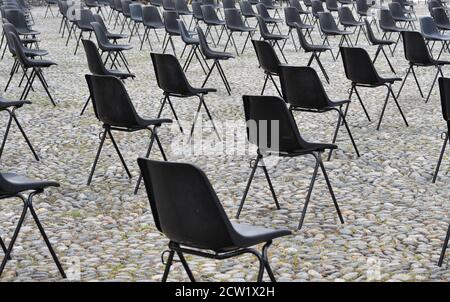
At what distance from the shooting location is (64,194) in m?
5.79

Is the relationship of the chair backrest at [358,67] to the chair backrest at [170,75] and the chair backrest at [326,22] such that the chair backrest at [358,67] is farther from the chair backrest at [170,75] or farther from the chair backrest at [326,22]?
the chair backrest at [326,22]

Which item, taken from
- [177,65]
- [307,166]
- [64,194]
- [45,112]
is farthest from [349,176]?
[45,112]

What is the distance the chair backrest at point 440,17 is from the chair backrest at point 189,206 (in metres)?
11.0

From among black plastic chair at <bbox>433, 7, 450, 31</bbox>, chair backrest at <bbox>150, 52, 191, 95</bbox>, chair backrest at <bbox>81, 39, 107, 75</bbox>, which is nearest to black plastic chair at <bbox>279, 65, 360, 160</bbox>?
chair backrest at <bbox>150, 52, 191, 95</bbox>

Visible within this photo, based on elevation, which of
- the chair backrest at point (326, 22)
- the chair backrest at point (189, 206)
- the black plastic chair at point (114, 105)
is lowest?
the chair backrest at point (326, 22)

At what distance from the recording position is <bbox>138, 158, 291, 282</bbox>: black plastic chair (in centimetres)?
305

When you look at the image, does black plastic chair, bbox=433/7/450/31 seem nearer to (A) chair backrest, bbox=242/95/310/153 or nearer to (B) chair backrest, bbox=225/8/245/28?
(B) chair backrest, bbox=225/8/245/28

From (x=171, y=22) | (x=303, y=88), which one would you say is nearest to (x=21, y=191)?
(x=303, y=88)

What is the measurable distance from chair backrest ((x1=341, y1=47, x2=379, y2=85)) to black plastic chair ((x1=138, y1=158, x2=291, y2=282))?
4275 millimetres

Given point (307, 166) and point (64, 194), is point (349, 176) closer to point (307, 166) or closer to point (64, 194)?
point (307, 166)

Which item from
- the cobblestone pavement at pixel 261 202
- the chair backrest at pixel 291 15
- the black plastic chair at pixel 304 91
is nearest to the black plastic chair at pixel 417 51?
the cobblestone pavement at pixel 261 202

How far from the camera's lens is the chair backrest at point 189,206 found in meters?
3.04

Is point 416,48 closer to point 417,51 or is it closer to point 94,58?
point 417,51
